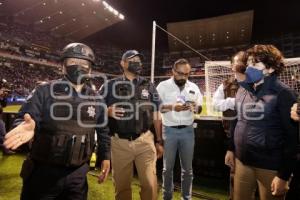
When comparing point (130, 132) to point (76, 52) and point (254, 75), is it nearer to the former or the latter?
point (76, 52)

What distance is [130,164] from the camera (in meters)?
3.77

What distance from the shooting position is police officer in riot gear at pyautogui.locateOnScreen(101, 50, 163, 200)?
3703 millimetres

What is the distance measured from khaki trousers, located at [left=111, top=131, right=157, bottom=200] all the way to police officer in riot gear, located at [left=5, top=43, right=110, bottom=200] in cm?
98

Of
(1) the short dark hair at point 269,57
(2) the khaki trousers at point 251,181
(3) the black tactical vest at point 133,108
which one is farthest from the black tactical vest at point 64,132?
(1) the short dark hair at point 269,57

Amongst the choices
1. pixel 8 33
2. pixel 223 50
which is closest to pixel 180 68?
pixel 223 50

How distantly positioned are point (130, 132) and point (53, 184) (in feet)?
4.82

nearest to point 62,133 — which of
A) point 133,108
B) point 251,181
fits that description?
point 133,108

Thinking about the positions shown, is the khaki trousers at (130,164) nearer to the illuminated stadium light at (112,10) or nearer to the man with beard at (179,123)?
the man with beard at (179,123)

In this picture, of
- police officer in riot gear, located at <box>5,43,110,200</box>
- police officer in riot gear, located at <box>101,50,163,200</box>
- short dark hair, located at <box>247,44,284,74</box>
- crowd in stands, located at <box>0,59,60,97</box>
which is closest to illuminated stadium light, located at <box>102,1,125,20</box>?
crowd in stands, located at <box>0,59,60,97</box>

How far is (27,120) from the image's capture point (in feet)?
7.19

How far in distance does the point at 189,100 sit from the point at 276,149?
2311 mm

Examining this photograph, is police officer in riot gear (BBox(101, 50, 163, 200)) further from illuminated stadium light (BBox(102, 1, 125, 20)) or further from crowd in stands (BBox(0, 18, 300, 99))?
illuminated stadium light (BBox(102, 1, 125, 20))

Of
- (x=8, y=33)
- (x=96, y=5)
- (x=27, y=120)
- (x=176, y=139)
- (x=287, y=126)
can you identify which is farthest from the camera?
(x=8, y=33)

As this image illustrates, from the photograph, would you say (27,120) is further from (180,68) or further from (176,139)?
(180,68)
